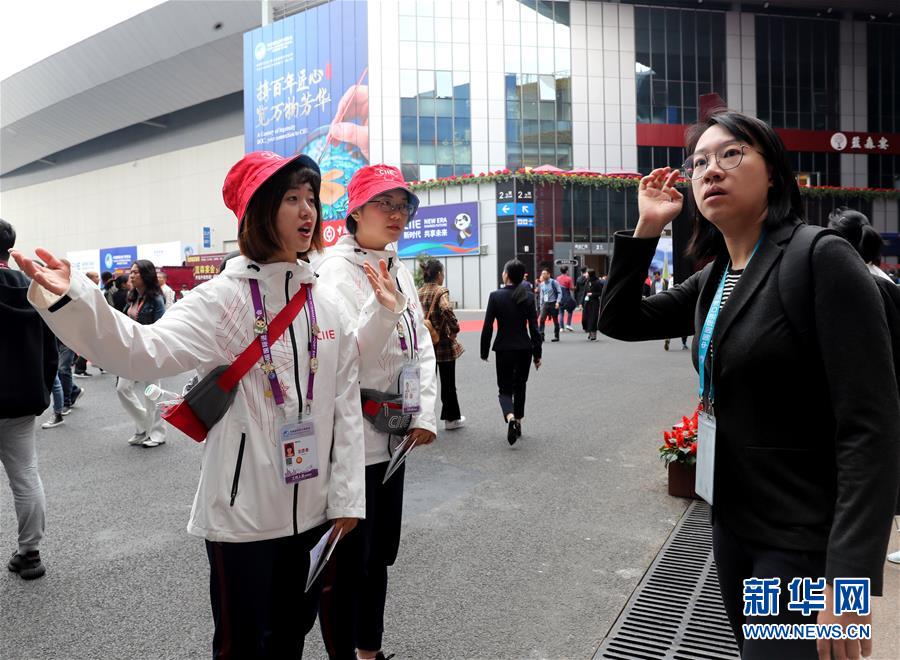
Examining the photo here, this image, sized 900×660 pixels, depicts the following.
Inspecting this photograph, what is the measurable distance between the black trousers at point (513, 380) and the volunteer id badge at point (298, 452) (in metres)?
5.54

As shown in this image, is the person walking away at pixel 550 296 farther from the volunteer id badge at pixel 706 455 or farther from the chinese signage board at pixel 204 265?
the volunteer id badge at pixel 706 455

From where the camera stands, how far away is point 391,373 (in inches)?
112

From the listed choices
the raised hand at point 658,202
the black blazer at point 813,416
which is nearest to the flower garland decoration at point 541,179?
the raised hand at point 658,202

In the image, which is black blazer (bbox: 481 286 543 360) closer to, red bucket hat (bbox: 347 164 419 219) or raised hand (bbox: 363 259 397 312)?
red bucket hat (bbox: 347 164 419 219)

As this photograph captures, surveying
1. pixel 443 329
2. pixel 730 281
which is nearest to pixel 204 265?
pixel 443 329

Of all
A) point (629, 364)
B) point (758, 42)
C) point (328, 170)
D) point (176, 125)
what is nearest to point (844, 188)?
point (758, 42)

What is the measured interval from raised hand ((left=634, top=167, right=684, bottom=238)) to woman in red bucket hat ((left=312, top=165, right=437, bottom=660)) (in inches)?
40.8

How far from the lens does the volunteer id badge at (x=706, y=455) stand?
5.56 feet

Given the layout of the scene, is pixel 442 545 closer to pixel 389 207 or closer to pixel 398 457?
pixel 398 457

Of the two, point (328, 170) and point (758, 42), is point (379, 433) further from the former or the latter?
point (758, 42)

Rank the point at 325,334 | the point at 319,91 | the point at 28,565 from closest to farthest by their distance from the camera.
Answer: the point at 325,334 < the point at 28,565 < the point at 319,91

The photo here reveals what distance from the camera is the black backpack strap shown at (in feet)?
4.95

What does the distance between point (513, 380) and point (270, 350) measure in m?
5.76

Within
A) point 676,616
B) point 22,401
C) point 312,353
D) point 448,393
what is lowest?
point 676,616
